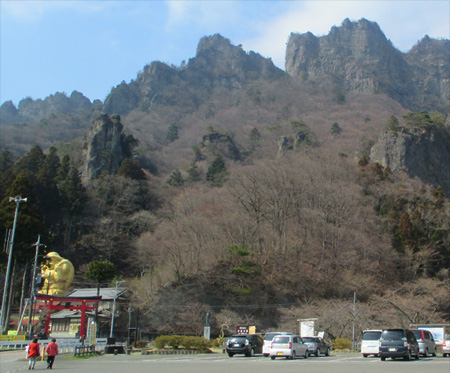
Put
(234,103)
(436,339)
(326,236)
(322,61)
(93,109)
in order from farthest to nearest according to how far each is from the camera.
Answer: (322,61)
(93,109)
(234,103)
(326,236)
(436,339)

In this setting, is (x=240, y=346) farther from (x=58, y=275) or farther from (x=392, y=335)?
(x=58, y=275)

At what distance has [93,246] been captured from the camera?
54.0 m

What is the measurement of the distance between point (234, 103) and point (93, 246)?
320 feet

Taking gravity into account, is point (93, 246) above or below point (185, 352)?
above

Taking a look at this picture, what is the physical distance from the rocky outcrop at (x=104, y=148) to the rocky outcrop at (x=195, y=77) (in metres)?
67.5

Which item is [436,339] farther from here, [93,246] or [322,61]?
[322,61]

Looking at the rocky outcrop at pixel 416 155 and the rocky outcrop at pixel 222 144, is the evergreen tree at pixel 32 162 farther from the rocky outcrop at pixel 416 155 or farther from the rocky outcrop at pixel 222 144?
the rocky outcrop at pixel 416 155

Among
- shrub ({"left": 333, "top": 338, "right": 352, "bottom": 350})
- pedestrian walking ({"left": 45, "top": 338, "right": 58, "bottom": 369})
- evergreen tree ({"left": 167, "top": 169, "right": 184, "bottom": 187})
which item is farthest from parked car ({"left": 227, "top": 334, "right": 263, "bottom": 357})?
evergreen tree ({"left": 167, "top": 169, "right": 184, "bottom": 187})

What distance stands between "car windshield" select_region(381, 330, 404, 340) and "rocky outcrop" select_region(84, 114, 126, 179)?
52546mm

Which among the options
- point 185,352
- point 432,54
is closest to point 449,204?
point 185,352

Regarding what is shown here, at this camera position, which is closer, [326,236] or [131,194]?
[326,236]

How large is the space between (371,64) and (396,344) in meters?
150

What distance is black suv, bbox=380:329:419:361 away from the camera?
1967cm

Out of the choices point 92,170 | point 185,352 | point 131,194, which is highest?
point 92,170
